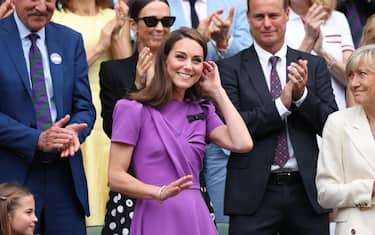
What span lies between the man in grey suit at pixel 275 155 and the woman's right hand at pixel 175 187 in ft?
4.73

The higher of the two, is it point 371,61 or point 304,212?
point 371,61

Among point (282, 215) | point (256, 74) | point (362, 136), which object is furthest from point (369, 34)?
point (282, 215)

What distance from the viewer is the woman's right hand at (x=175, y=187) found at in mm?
6245

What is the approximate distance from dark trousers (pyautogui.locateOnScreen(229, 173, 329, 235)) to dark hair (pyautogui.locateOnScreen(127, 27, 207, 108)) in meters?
1.06

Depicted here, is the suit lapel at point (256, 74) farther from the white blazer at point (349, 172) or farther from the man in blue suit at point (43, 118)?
the man in blue suit at point (43, 118)

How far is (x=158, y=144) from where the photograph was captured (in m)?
6.59

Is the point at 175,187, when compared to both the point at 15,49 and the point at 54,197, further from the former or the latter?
the point at 15,49

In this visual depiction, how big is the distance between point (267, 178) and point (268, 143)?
25 cm

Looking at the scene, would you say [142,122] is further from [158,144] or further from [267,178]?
[267,178]

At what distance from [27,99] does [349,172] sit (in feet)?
6.86

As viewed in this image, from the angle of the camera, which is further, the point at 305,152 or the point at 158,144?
the point at 305,152

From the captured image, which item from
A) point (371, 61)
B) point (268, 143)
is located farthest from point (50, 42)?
point (371, 61)

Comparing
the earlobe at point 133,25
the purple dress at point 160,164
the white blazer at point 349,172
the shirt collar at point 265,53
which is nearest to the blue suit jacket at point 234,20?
the earlobe at point 133,25

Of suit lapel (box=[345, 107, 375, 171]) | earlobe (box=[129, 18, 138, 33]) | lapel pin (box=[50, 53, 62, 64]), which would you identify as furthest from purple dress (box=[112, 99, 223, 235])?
earlobe (box=[129, 18, 138, 33])
